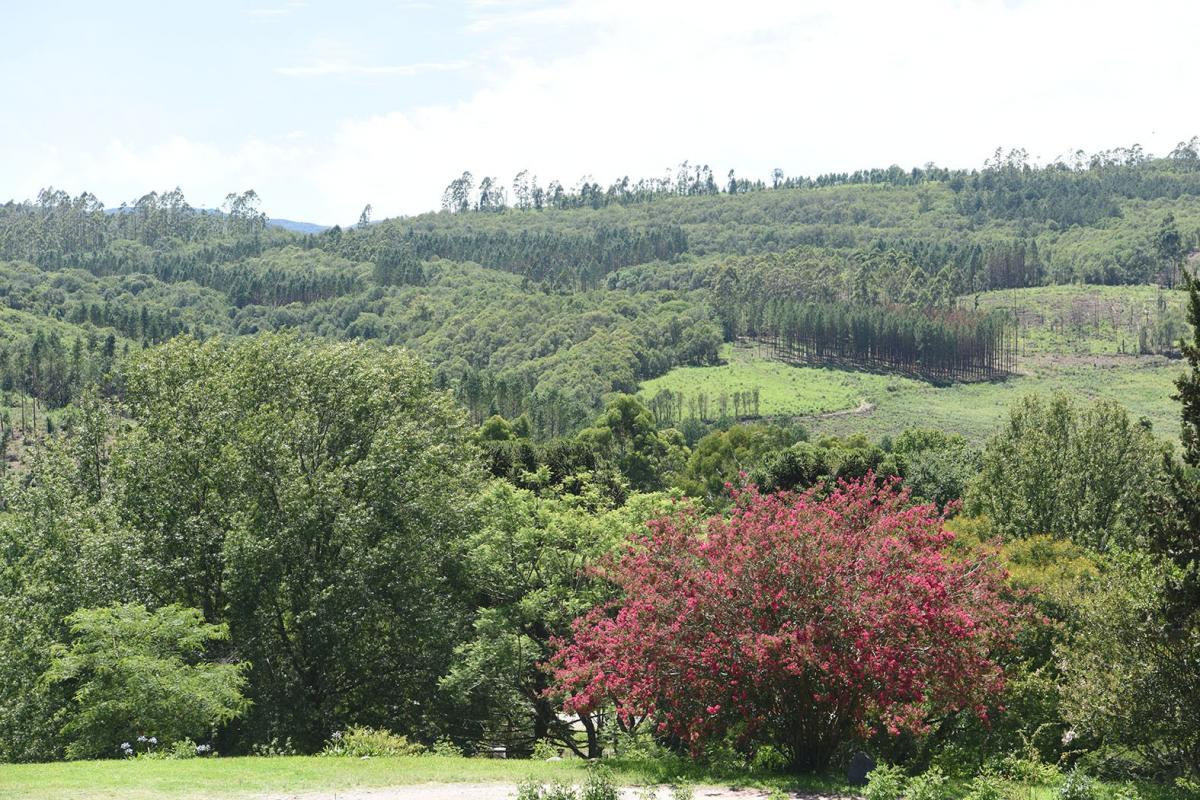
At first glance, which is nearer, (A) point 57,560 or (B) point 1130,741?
(B) point 1130,741

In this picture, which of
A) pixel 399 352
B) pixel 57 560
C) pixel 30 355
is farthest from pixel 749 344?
pixel 57 560

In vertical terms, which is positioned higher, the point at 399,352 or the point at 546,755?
the point at 399,352

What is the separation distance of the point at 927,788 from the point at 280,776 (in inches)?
458

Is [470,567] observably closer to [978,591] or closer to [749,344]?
[978,591]

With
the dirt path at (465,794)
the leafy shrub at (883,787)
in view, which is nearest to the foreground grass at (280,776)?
the dirt path at (465,794)

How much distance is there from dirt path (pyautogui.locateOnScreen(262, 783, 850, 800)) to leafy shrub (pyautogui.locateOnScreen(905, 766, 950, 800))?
5.77ft

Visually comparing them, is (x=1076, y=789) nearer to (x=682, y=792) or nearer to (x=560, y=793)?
(x=682, y=792)

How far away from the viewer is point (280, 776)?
20.0 m

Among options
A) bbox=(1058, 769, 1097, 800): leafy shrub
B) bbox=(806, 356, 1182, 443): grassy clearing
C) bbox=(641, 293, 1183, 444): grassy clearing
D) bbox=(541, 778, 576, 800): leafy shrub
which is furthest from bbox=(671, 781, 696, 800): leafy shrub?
bbox=(641, 293, 1183, 444): grassy clearing

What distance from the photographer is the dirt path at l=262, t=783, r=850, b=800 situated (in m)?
18.3

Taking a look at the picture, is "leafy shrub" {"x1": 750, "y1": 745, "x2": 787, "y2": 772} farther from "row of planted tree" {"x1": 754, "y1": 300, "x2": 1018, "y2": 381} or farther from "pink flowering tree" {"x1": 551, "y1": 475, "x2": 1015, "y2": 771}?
"row of planted tree" {"x1": 754, "y1": 300, "x2": 1018, "y2": 381}

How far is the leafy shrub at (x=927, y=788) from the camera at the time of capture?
53.4ft

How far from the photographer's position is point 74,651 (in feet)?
82.3

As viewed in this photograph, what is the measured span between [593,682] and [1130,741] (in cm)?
990
